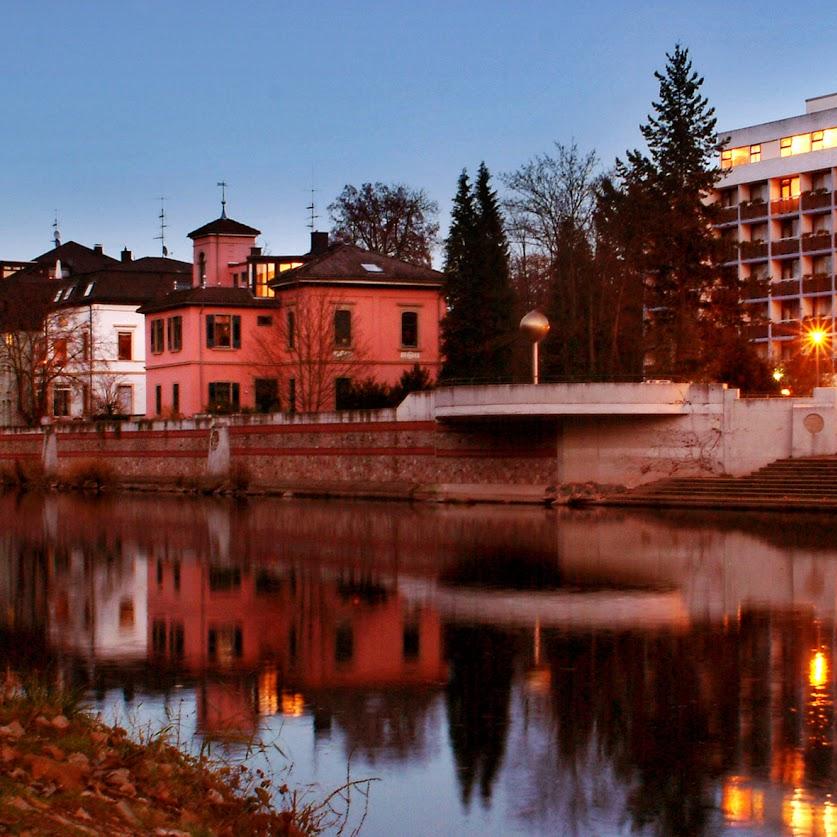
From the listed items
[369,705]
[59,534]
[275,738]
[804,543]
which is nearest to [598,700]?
[369,705]

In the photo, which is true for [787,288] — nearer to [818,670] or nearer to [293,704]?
[818,670]

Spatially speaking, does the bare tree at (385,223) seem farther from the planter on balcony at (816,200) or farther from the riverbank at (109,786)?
the riverbank at (109,786)

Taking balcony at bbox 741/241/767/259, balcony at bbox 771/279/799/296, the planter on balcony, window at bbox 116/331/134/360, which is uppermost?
the planter on balcony

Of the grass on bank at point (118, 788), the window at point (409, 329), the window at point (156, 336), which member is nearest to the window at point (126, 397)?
the window at point (156, 336)

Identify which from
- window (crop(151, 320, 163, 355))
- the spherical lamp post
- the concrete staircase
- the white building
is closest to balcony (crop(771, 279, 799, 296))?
the white building

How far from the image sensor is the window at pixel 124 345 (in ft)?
290

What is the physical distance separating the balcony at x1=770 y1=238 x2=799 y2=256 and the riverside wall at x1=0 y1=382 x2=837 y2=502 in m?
46.2

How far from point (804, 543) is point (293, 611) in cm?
1465

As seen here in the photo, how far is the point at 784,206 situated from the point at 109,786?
90.0m

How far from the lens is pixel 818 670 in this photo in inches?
652

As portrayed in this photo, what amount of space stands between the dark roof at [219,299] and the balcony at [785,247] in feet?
126

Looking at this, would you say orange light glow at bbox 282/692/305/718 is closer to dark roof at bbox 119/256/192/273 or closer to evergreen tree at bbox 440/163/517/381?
evergreen tree at bbox 440/163/517/381

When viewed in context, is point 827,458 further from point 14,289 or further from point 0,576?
point 14,289

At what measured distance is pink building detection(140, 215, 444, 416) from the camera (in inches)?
2618
